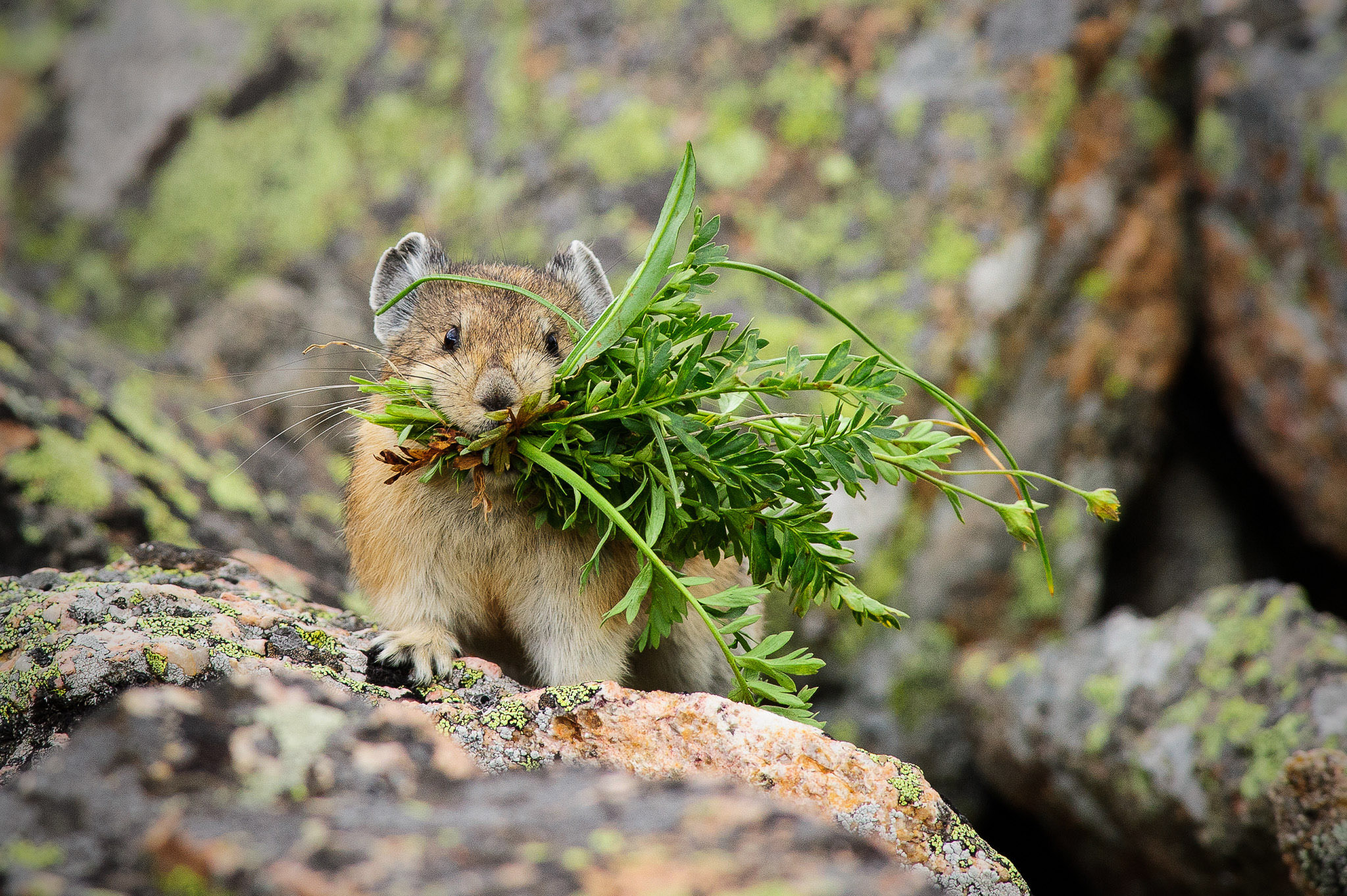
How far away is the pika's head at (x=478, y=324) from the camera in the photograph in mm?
3918

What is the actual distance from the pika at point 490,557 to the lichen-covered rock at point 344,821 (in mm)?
1506

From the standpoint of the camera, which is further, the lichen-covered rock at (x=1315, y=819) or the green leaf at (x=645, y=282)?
the lichen-covered rock at (x=1315, y=819)

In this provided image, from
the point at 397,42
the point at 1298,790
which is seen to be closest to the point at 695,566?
the point at 1298,790

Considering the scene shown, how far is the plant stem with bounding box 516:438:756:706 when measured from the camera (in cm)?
358

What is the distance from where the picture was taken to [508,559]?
4.34 meters

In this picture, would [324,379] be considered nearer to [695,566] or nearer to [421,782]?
[695,566]

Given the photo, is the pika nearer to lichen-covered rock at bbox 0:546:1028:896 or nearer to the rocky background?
lichen-covered rock at bbox 0:546:1028:896

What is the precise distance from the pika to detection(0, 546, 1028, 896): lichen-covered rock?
1.09ft

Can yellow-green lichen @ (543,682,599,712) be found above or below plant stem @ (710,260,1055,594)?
below

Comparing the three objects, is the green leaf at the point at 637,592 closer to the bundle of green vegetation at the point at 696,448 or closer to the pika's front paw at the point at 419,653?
the bundle of green vegetation at the point at 696,448

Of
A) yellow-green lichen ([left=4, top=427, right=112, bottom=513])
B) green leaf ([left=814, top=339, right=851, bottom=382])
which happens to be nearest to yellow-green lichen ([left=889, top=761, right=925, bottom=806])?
green leaf ([left=814, top=339, right=851, bottom=382])

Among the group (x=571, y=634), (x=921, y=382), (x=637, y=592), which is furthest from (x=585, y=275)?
(x=921, y=382)

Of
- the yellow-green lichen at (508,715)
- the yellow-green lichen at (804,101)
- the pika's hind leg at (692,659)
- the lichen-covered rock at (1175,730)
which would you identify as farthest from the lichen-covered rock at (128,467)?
the yellow-green lichen at (804,101)

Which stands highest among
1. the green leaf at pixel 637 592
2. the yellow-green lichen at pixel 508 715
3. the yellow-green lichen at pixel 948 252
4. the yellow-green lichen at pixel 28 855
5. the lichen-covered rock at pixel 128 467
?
the yellow-green lichen at pixel 948 252
